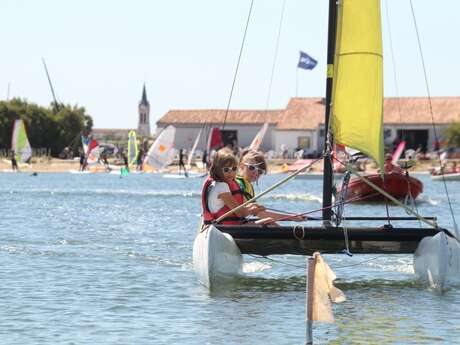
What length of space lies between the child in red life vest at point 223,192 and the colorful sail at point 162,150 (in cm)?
4716

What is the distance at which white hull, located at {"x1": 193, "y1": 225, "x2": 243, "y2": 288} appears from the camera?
1312 centimetres

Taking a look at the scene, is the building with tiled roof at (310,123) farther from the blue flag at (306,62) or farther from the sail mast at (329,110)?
the sail mast at (329,110)

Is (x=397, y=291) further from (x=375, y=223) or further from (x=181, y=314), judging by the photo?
(x=375, y=223)

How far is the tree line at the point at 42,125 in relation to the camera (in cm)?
10025

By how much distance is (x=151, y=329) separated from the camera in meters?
11.3

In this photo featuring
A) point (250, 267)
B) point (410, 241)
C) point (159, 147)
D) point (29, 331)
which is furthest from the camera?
point (159, 147)

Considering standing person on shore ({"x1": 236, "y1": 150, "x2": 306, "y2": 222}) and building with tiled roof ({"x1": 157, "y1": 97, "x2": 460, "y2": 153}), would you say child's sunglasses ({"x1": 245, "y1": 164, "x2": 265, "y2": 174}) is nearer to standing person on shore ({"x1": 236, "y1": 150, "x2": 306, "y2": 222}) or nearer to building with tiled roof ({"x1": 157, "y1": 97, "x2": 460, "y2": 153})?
standing person on shore ({"x1": 236, "y1": 150, "x2": 306, "y2": 222})

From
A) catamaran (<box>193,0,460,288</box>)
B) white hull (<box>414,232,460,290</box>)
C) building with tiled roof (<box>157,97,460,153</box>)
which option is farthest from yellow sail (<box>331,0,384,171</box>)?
building with tiled roof (<box>157,97,460,153</box>)

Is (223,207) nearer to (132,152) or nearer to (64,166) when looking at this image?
(132,152)

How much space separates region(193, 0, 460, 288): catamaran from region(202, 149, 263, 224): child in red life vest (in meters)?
0.25

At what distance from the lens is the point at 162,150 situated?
61.9 meters

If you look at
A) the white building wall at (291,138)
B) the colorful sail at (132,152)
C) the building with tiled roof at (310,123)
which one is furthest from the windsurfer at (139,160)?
the white building wall at (291,138)

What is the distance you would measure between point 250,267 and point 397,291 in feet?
8.30

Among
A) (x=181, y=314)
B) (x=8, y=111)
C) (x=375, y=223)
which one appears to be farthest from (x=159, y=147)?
(x=181, y=314)
